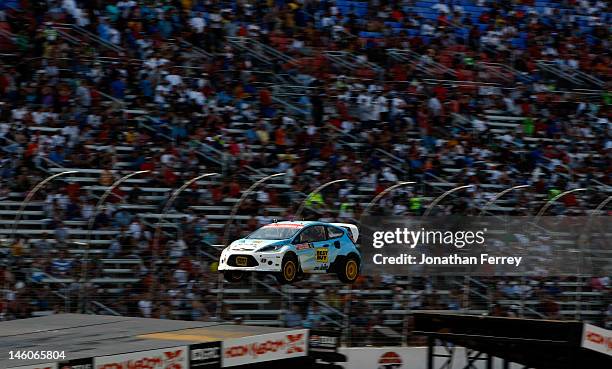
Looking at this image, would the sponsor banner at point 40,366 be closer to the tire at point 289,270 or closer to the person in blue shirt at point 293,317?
the tire at point 289,270

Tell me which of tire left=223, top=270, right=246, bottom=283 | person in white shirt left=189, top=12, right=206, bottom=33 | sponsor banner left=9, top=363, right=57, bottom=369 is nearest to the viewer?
sponsor banner left=9, top=363, right=57, bottom=369

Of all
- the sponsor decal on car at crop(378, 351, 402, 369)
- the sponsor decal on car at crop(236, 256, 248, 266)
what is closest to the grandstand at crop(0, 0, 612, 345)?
the sponsor decal on car at crop(378, 351, 402, 369)

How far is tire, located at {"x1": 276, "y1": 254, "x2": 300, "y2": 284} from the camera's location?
1631cm

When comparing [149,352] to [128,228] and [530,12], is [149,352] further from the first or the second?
[530,12]

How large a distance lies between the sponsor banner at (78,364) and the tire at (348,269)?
7.09m

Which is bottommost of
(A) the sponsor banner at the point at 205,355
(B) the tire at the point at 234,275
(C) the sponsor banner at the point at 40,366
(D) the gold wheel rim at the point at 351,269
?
(B) the tire at the point at 234,275

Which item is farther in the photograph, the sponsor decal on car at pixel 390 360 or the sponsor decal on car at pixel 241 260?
the sponsor decal on car at pixel 390 360

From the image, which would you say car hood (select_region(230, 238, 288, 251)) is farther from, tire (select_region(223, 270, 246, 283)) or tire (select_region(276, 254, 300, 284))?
tire (select_region(223, 270, 246, 283))

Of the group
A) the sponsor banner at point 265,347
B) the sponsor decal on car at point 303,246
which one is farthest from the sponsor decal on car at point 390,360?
the sponsor banner at point 265,347

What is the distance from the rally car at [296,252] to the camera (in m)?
16.3

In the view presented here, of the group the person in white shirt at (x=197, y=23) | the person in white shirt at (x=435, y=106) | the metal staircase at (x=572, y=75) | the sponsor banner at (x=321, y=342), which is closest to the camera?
the sponsor banner at (x=321, y=342)

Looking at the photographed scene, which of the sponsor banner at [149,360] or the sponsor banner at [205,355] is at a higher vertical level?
the sponsor banner at [149,360]

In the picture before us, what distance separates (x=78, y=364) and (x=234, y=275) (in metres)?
7.58

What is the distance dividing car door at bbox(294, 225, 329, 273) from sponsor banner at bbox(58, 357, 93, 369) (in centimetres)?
639
